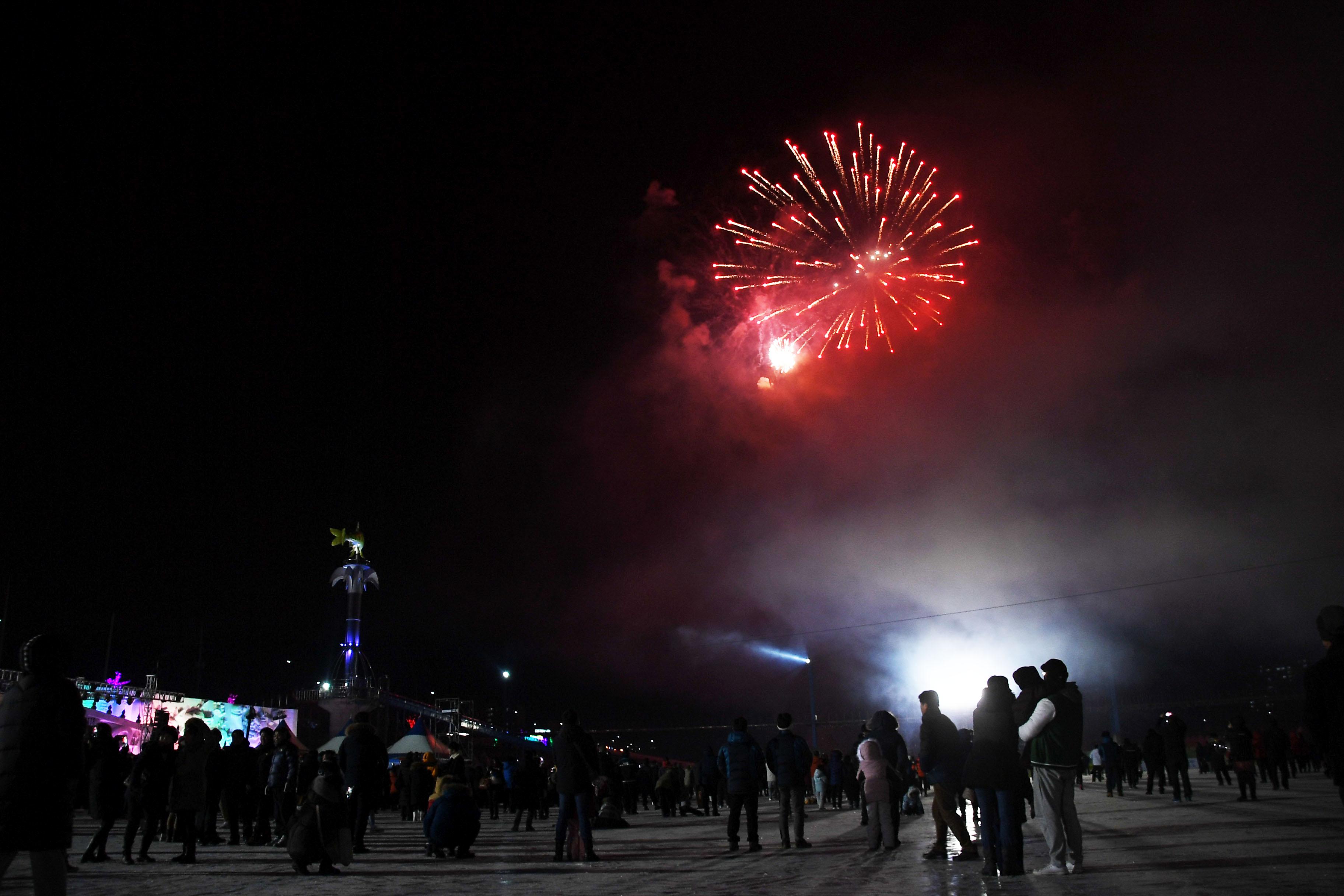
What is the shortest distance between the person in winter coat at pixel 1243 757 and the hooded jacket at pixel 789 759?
9.30 metres

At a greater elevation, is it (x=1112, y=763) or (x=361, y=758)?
(x=361, y=758)

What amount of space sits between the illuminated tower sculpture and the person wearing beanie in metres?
76.8

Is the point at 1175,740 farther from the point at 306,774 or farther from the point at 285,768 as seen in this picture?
the point at 285,768

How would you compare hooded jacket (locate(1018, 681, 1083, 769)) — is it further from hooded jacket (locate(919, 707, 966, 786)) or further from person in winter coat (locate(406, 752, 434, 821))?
person in winter coat (locate(406, 752, 434, 821))

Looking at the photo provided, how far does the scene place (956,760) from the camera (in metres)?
9.01

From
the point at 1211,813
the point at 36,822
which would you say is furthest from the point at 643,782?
the point at 36,822

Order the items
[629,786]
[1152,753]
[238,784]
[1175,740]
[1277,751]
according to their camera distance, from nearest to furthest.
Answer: [238,784] < [1175,740] < [1277,751] < [1152,753] < [629,786]

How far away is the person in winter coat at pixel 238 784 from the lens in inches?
490

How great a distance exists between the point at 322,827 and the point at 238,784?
5.00 m

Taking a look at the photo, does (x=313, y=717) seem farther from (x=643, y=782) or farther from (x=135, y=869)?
(x=135, y=869)

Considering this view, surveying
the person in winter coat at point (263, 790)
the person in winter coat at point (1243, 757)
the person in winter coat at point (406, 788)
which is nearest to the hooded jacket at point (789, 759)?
the person in winter coat at point (263, 790)

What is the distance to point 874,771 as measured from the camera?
32.2 ft

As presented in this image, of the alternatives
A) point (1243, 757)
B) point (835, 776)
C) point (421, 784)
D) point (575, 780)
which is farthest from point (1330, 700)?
point (835, 776)

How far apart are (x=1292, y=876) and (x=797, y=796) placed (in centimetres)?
540
